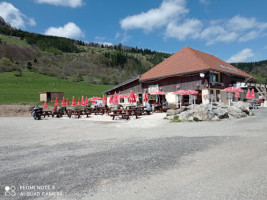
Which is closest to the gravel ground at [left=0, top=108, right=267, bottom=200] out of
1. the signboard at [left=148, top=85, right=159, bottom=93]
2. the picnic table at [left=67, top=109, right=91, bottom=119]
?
the picnic table at [left=67, top=109, right=91, bottom=119]

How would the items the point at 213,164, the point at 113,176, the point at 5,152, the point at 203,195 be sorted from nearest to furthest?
the point at 203,195 < the point at 113,176 < the point at 213,164 < the point at 5,152

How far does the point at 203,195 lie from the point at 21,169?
3.67 meters

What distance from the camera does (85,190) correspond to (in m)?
2.85

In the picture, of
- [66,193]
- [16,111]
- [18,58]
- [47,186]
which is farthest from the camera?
[18,58]

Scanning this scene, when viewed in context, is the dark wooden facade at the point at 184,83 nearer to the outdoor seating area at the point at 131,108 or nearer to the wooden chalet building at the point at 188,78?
the wooden chalet building at the point at 188,78

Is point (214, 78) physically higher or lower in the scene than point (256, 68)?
lower

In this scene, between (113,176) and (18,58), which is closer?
(113,176)

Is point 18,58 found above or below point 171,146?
above

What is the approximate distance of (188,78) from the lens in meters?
22.1

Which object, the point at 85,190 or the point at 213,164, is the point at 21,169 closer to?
the point at 85,190

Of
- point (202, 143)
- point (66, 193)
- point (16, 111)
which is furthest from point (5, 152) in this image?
point (16, 111)

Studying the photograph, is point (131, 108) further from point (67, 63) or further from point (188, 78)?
point (67, 63)

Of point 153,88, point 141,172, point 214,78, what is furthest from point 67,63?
point 141,172

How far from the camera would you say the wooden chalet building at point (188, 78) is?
20.8 m
